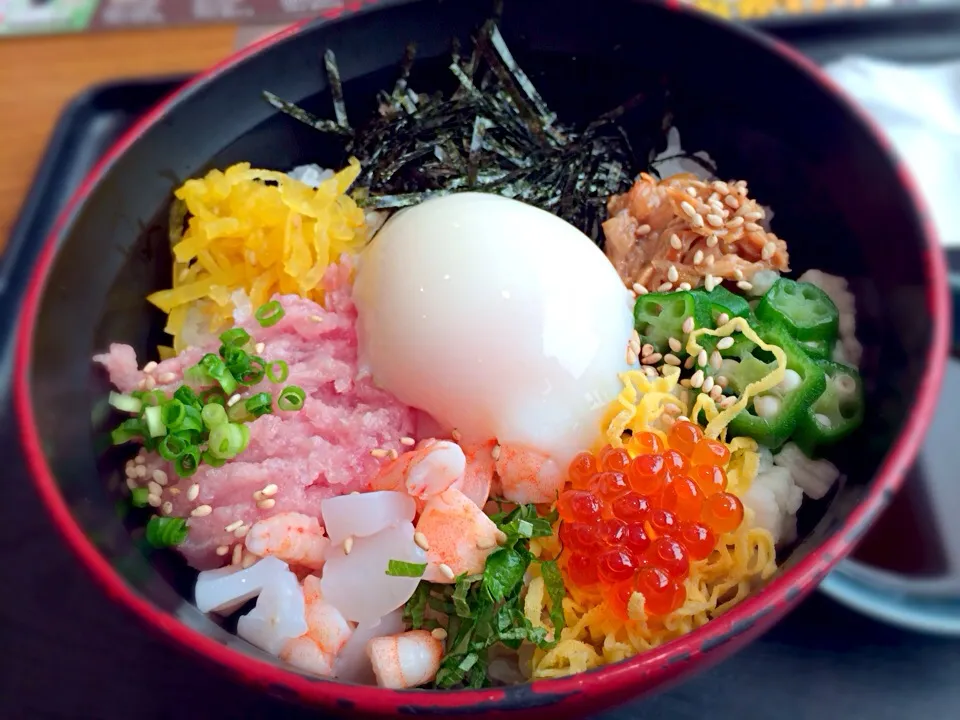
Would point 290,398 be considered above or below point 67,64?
below

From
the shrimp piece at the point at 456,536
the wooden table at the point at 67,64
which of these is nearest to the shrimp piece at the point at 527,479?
the shrimp piece at the point at 456,536

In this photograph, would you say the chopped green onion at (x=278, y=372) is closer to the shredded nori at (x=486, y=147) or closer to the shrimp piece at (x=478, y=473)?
the shrimp piece at (x=478, y=473)

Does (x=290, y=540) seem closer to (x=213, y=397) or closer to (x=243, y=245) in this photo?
(x=213, y=397)

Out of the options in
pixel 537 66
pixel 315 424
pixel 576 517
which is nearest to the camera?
pixel 576 517

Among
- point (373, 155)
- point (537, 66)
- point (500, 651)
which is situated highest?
Answer: point (537, 66)

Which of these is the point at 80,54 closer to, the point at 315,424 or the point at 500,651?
the point at 315,424

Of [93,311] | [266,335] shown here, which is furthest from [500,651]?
[93,311]

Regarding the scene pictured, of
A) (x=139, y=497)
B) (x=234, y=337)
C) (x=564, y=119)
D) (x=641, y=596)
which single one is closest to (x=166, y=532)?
(x=139, y=497)
